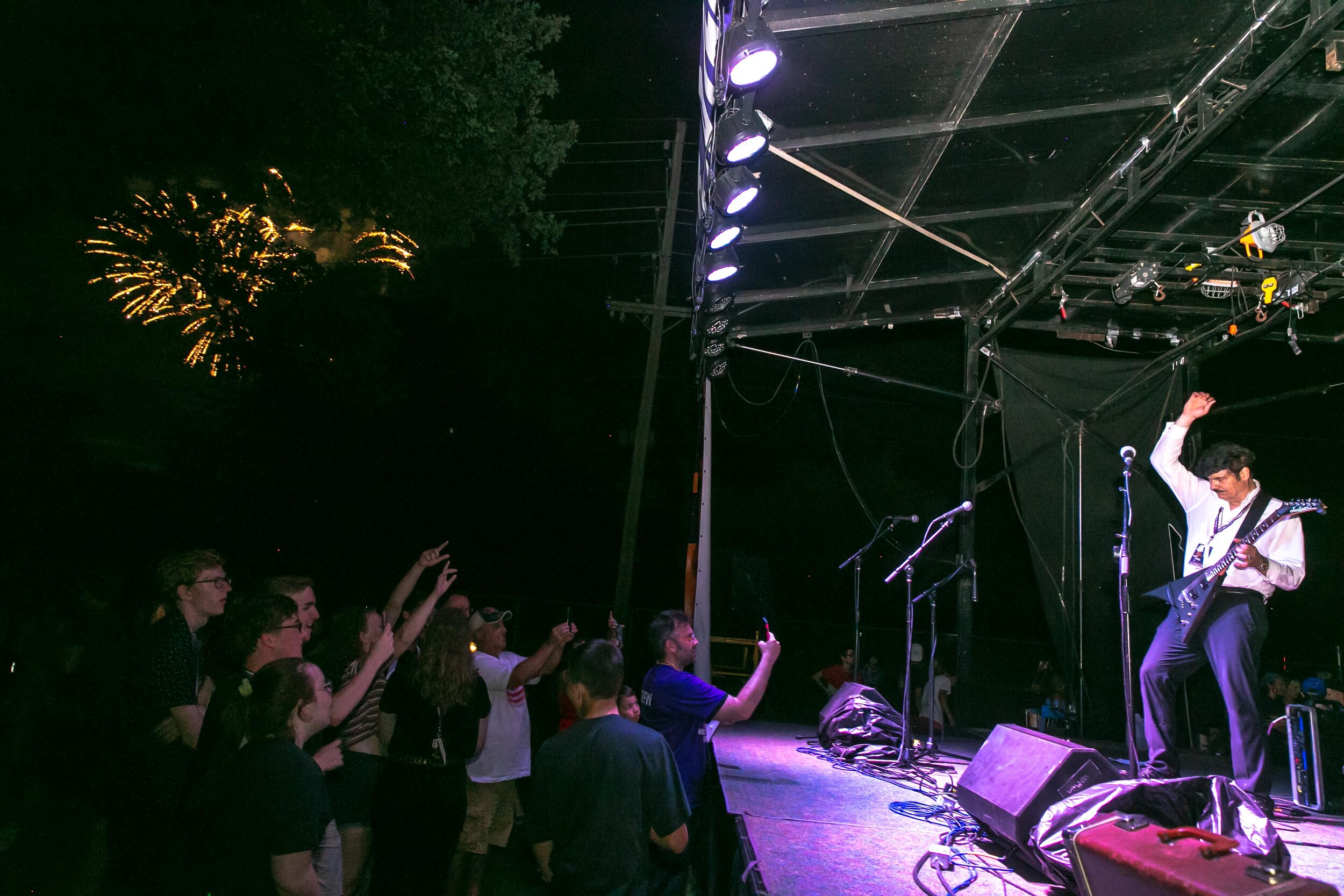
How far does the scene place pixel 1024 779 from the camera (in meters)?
3.35

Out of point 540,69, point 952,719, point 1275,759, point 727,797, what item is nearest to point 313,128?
point 540,69

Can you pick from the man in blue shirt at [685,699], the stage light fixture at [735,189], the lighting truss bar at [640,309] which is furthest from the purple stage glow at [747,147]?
the lighting truss bar at [640,309]

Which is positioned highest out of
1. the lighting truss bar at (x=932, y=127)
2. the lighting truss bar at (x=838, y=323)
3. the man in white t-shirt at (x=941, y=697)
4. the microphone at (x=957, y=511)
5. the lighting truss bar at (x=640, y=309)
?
the lighting truss bar at (x=640, y=309)

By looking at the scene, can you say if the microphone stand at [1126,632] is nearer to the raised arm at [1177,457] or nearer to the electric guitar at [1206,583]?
the electric guitar at [1206,583]

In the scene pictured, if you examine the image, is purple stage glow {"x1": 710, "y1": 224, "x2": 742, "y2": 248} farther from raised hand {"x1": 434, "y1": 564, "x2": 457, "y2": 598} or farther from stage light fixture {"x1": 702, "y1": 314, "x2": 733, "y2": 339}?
raised hand {"x1": 434, "y1": 564, "x2": 457, "y2": 598}

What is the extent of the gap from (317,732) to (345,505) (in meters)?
16.1

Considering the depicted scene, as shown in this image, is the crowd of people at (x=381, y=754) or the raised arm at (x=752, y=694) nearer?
the crowd of people at (x=381, y=754)

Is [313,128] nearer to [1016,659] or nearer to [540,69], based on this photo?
[540,69]

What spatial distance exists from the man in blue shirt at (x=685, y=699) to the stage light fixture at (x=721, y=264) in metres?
2.74

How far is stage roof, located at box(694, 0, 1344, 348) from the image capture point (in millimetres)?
4258

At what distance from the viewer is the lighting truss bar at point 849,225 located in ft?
20.8

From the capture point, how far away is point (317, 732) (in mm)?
3195

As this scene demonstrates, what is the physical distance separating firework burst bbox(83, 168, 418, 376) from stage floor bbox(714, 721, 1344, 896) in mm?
6753

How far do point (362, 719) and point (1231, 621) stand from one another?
4422mm
